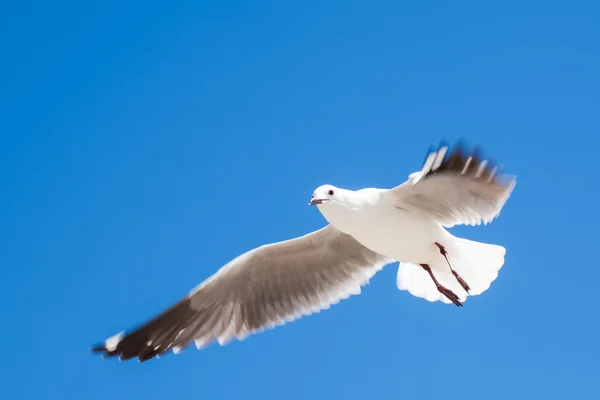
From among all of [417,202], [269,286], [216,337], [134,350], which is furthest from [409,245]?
[134,350]

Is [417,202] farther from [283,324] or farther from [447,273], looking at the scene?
[283,324]

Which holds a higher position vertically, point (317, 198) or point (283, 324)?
point (317, 198)

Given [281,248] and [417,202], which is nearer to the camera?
[417,202]

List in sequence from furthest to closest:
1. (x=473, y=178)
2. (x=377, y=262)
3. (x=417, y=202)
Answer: (x=377, y=262), (x=417, y=202), (x=473, y=178)

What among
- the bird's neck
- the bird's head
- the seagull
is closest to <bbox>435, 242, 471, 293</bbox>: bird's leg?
the seagull

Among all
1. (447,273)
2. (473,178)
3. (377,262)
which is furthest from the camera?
(377,262)

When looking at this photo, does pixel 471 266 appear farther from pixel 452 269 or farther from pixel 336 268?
pixel 336 268

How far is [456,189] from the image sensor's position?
18.7 ft

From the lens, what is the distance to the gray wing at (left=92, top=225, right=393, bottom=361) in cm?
673

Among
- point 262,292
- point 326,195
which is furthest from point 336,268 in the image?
point 326,195

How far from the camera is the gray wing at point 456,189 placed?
17.6ft

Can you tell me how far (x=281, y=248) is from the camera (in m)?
6.70

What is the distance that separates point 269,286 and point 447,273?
1.37 meters

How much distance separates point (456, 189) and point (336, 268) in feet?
5.11
